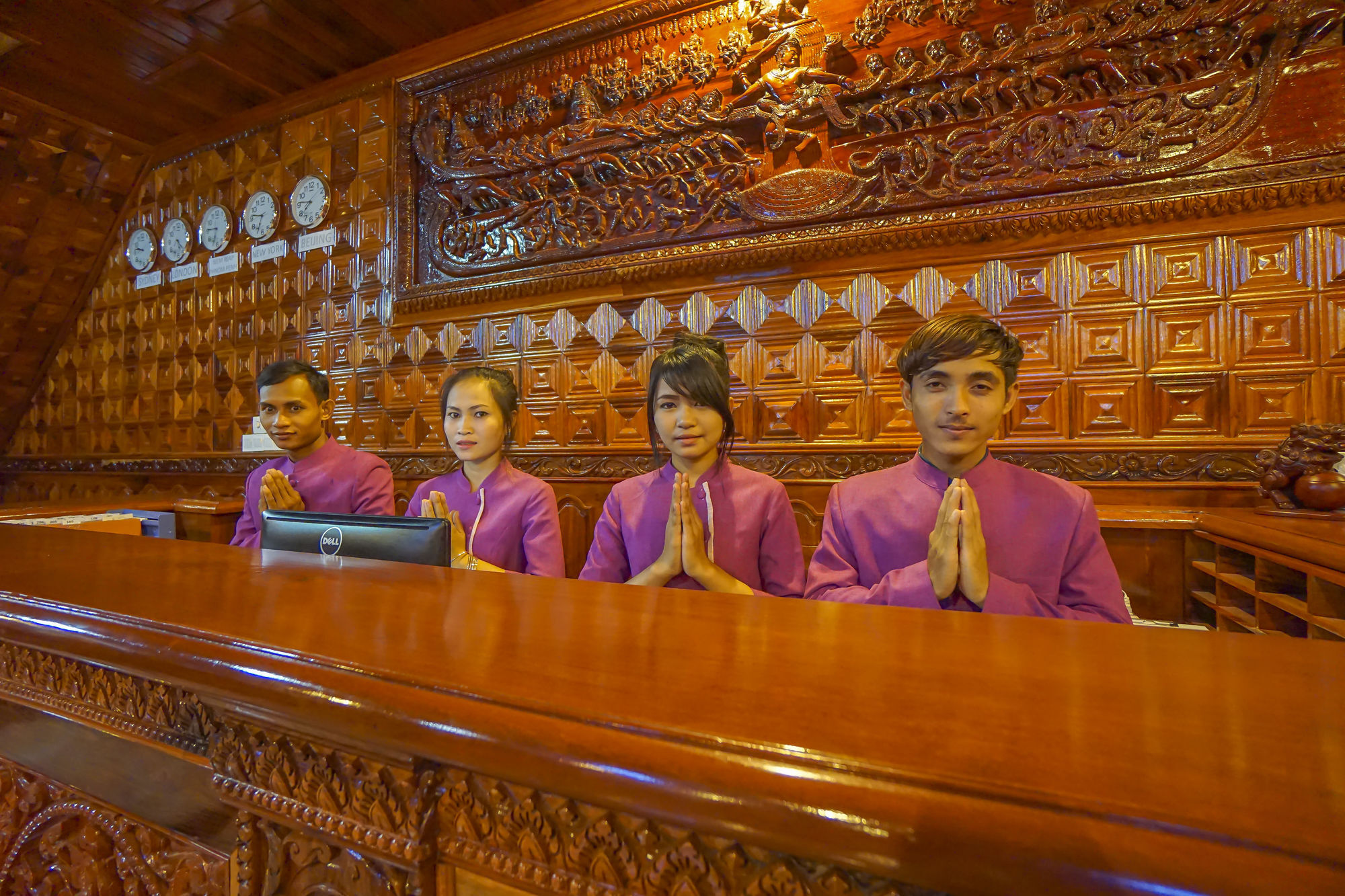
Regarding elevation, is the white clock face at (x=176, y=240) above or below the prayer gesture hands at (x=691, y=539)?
above

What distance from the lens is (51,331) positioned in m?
5.21

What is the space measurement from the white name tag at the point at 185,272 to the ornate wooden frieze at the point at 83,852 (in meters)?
5.11

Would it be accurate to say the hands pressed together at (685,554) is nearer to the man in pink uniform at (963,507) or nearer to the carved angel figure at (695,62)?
the man in pink uniform at (963,507)

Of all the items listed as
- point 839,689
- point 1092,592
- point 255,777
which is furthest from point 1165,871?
point 1092,592

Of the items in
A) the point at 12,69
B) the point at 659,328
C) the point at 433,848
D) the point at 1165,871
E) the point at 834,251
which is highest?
the point at 12,69

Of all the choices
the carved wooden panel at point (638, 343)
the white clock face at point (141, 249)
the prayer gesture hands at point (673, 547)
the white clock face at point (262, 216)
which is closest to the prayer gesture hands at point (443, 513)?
the prayer gesture hands at point (673, 547)

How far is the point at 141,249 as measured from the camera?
Answer: 4930 millimetres

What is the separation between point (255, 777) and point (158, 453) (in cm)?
559

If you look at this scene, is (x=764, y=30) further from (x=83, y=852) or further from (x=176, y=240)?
(x=176, y=240)

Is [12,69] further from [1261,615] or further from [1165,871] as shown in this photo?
[1261,615]

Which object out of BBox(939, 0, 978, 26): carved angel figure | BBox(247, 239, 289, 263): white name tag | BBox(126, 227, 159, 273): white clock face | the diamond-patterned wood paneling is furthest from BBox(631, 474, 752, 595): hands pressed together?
BBox(126, 227, 159, 273): white clock face

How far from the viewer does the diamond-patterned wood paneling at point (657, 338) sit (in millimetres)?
2357

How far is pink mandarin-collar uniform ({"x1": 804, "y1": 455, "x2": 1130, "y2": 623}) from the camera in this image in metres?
1.13

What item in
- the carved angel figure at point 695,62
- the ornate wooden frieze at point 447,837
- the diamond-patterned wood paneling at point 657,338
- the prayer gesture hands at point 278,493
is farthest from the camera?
the carved angel figure at point 695,62
